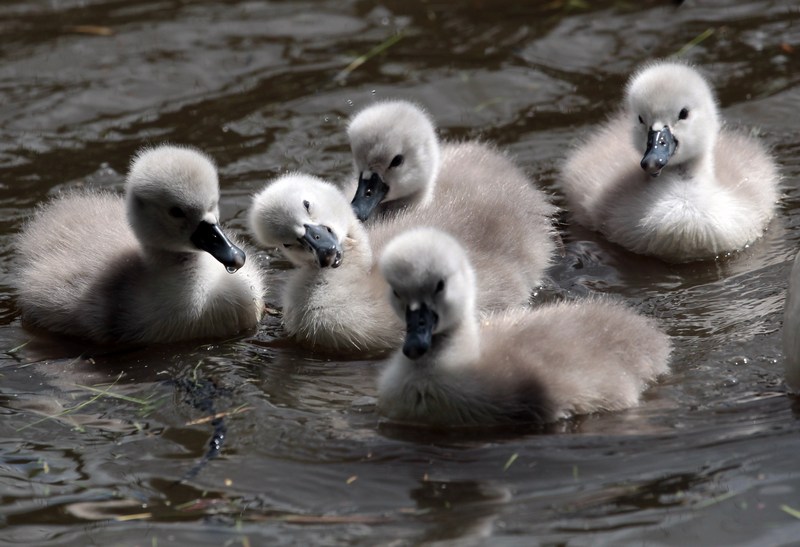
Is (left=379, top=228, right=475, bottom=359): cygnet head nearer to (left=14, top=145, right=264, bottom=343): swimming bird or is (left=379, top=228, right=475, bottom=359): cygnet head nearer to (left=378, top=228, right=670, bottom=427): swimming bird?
(left=378, top=228, right=670, bottom=427): swimming bird

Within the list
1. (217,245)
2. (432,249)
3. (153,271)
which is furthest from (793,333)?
(153,271)

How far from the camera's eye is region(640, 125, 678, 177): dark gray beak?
21.4 feet

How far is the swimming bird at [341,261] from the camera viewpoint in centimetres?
573

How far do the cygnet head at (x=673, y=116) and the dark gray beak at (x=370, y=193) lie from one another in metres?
1.23

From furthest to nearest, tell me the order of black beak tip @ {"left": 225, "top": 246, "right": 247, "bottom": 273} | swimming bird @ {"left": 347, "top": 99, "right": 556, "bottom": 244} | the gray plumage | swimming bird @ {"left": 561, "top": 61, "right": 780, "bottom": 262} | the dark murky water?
swimming bird @ {"left": 561, "top": 61, "right": 780, "bottom": 262}
swimming bird @ {"left": 347, "top": 99, "right": 556, "bottom": 244}
the gray plumage
black beak tip @ {"left": 225, "top": 246, "right": 247, "bottom": 273}
the dark murky water

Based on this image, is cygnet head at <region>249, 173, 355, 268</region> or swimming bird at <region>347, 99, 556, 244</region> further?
swimming bird at <region>347, 99, 556, 244</region>

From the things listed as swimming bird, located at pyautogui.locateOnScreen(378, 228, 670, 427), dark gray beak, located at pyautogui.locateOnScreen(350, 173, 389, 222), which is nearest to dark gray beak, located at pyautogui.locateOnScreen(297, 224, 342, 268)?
swimming bird, located at pyautogui.locateOnScreen(378, 228, 670, 427)

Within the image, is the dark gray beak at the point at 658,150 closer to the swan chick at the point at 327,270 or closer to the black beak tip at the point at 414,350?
the swan chick at the point at 327,270

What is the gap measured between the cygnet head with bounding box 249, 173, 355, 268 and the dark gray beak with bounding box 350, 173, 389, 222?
563mm

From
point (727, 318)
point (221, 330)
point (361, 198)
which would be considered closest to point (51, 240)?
point (221, 330)

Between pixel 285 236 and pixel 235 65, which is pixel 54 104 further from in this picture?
pixel 285 236

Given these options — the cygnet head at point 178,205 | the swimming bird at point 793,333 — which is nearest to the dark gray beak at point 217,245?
the cygnet head at point 178,205

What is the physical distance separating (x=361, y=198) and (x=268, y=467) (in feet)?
6.55

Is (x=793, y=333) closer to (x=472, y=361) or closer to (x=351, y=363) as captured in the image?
(x=472, y=361)
